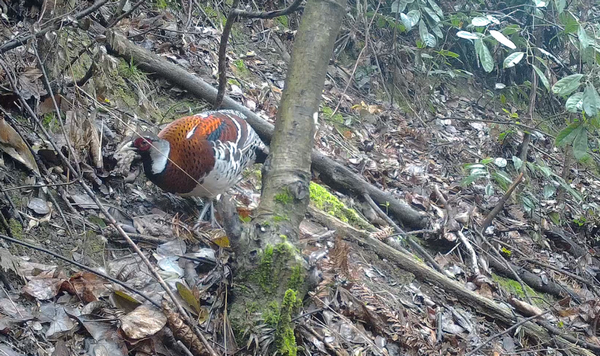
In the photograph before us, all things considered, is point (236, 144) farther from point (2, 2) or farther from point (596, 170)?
point (596, 170)

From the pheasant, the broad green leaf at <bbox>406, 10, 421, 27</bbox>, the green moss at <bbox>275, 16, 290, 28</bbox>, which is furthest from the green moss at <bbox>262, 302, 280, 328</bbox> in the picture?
the green moss at <bbox>275, 16, 290, 28</bbox>

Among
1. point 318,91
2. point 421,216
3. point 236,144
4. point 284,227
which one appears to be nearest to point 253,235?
point 284,227

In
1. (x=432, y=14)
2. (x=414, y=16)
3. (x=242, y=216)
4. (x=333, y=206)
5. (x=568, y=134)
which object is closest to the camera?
(x=242, y=216)

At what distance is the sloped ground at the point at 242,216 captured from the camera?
2637mm

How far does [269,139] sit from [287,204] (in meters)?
2.13

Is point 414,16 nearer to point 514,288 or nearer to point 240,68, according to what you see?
point 240,68

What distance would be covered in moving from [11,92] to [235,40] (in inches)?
145

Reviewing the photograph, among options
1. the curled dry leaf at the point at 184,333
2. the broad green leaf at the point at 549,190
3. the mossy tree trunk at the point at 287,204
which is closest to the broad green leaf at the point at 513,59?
the broad green leaf at the point at 549,190

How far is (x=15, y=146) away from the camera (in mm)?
3141

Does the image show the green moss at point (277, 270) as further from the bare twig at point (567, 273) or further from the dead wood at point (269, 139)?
the bare twig at point (567, 273)

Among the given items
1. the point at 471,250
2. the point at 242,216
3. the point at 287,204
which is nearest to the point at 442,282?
the point at 471,250

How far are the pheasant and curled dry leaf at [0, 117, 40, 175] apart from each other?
70cm

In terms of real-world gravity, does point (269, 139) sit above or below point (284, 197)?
below

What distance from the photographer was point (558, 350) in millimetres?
4215
